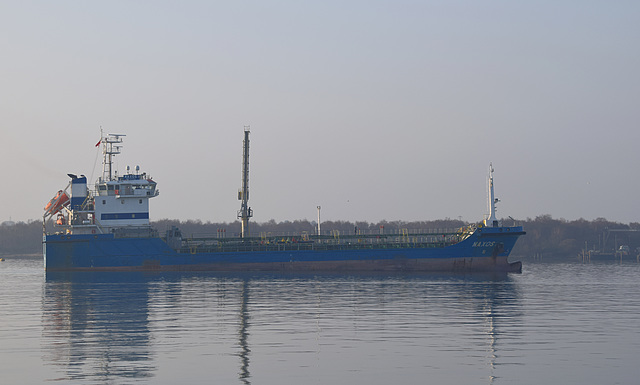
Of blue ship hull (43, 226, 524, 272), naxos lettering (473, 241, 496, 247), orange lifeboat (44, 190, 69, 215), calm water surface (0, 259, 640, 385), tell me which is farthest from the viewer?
orange lifeboat (44, 190, 69, 215)

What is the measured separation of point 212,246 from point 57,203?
17779 mm

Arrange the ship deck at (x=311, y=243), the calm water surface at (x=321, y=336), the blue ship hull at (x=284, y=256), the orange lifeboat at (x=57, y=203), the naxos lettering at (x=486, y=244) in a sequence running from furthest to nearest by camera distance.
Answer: the orange lifeboat at (x=57, y=203) → the ship deck at (x=311, y=243) → the blue ship hull at (x=284, y=256) → the naxos lettering at (x=486, y=244) → the calm water surface at (x=321, y=336)

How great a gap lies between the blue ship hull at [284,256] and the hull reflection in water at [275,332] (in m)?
15.6

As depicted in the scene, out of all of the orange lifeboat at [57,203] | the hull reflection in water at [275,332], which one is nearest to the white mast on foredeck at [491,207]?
the hull reflection in water at [275,332]

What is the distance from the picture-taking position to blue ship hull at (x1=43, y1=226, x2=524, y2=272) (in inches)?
2803

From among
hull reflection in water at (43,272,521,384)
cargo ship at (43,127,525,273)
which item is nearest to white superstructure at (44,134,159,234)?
cargo ship at (43,127,525,273)

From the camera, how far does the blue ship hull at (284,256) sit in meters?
71.2

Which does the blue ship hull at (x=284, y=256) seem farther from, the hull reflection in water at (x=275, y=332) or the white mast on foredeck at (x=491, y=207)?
the hull reflection in water at (x=275, y=332)

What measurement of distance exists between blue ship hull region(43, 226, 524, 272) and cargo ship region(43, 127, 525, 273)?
0.10m

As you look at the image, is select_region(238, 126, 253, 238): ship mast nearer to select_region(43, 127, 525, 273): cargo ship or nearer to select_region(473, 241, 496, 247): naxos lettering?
select_region(43, 127, 525, 273): cargo ship

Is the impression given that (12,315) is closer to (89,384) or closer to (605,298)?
(89,384)

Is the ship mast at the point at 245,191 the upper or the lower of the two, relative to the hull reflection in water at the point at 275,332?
upper

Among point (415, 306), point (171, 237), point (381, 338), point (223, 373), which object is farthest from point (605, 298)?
point (171, 237)

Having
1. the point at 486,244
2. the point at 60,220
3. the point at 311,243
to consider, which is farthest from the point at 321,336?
the point at 60,220
